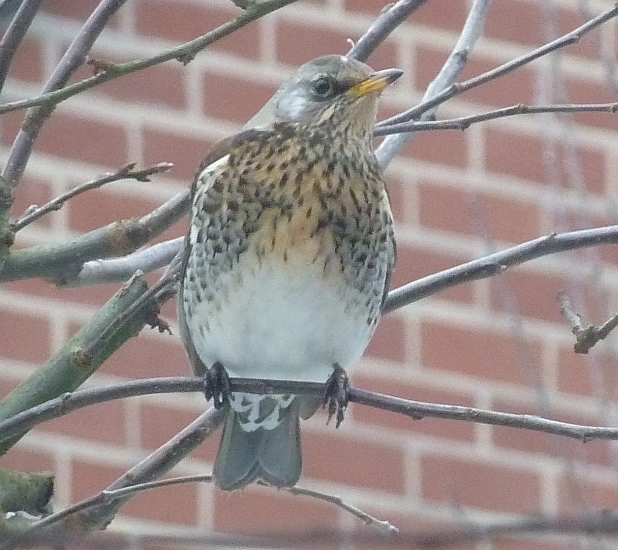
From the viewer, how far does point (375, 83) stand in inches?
67.9

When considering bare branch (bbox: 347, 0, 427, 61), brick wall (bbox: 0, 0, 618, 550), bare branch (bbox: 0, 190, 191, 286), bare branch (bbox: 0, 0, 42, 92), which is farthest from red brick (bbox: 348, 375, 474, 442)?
bare branch (bbox: 0, 0, 42, 92)

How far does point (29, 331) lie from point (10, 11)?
0.90m

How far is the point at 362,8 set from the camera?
2.72 m

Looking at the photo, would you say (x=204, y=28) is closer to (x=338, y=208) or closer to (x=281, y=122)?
(x=281, y=122)

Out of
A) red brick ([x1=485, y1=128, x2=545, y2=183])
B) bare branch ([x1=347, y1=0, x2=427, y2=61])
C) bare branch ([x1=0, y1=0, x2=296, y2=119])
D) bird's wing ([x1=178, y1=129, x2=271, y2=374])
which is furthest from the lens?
red brick ([x1=485, y1=128, x2=545, y2=183])

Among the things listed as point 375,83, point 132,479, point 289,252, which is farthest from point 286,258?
point 132,479

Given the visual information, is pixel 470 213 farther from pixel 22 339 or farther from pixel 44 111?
pixel 44 111

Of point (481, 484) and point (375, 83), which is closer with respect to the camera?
point (375, 83)

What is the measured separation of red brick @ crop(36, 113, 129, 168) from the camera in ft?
8.20

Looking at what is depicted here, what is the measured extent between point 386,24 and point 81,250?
45 centimetres

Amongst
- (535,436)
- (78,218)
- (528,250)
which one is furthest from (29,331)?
(528,250)

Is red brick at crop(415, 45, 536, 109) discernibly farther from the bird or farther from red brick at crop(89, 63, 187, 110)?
the bird

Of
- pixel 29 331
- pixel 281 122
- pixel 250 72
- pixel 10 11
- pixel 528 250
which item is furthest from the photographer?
pixel 250 72

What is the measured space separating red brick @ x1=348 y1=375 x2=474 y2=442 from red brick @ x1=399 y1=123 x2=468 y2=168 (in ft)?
1.57
